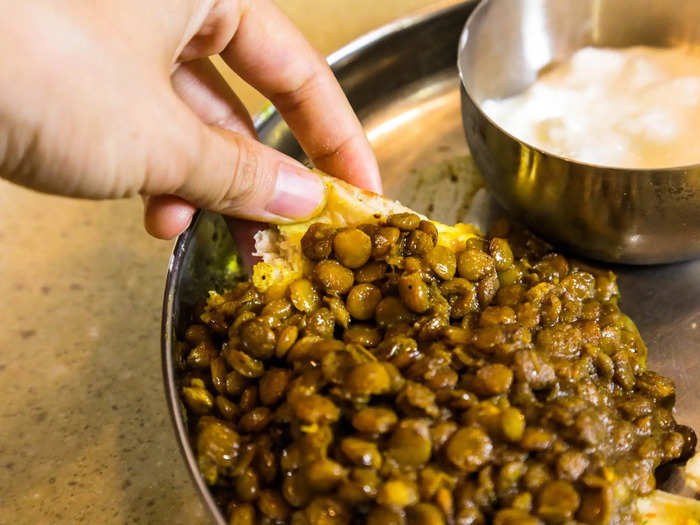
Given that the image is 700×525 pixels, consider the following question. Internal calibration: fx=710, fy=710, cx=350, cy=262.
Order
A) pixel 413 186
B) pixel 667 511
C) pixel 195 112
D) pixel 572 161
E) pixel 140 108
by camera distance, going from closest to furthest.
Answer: pixel 140 108
pixel 667 511
pixel 572 161
pixel 195 112
pixel 413 186

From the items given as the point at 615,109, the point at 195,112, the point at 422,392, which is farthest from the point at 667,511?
the point at 195,112

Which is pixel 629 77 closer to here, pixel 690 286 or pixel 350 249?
pixel 690 286

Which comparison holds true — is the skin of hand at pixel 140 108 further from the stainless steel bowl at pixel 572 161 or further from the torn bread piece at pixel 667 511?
the torn bread piece at pixel 667 511

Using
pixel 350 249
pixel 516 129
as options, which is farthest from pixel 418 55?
pixel 350 249

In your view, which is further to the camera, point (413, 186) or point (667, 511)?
point (413, 186)

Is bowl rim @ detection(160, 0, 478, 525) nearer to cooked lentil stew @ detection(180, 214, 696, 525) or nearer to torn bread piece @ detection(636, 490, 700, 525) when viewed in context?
cooked lentil stew @ detection(180, 214, 696, 525)

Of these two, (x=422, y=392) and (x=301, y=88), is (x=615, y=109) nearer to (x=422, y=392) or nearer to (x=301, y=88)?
(x=301, y=88)
